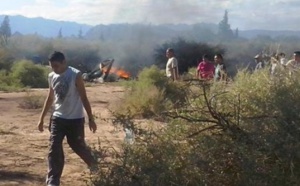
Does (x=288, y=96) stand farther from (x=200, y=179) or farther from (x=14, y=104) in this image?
(x=14, y=104)

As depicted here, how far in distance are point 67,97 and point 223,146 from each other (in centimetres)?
213

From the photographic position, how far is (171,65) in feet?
52.3

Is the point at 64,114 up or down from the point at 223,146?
up

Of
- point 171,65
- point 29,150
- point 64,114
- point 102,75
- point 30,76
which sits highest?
point 64,114

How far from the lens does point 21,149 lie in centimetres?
980

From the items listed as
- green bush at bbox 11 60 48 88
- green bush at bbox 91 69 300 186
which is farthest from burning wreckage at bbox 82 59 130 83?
green bush at bbox 91 69 300 186

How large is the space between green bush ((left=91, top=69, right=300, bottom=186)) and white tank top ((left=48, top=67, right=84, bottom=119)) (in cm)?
133

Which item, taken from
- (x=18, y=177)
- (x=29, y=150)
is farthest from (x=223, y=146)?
(x=29, y=150)

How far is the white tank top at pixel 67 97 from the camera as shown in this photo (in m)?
6.97

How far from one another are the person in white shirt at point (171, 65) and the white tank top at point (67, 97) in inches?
344

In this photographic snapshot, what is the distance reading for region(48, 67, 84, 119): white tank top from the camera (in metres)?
6.97

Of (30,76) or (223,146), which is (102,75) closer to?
(30,76)

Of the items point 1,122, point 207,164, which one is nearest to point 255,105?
point 207,164

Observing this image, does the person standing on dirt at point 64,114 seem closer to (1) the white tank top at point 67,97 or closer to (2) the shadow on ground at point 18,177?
(1) the white tank top at point 67,97
